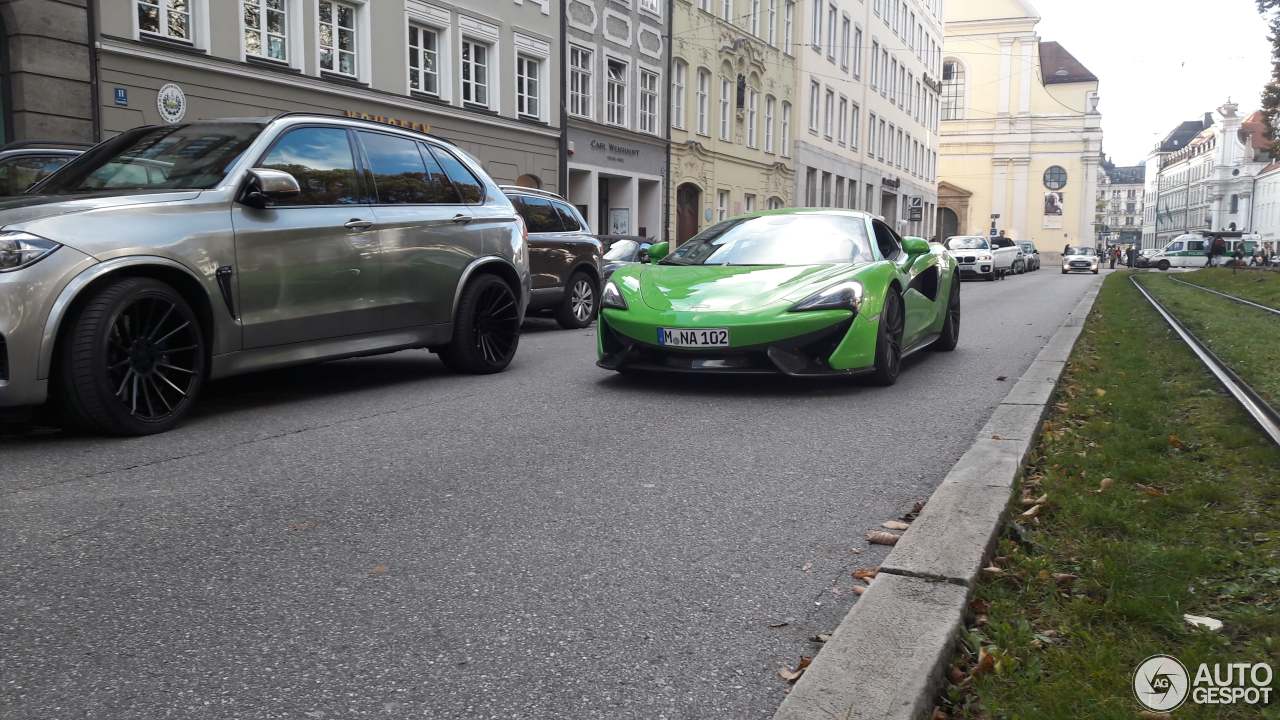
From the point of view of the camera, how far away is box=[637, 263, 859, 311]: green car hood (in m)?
7.07

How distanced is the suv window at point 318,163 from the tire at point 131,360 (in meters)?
1.10

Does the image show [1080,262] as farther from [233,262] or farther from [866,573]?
[866,573]

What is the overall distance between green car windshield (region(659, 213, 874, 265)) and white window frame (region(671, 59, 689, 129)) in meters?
24.1

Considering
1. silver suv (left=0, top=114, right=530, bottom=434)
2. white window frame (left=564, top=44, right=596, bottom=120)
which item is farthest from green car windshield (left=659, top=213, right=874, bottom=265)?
white window frame (left=564, top=44, right=596, bottom=120)

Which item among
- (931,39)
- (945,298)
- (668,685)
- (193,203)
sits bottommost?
(668,685)

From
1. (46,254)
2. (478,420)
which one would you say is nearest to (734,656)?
(478,420)

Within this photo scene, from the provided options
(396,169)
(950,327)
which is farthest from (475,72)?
(396,169)

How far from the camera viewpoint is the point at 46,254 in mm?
4977

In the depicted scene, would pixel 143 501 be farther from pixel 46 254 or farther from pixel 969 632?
pixel 969 632

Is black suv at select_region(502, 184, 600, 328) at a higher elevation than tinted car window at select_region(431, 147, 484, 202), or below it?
below

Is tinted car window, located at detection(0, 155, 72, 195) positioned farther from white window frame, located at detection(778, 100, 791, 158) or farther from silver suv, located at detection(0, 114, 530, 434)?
white window frame, located at detection(778, 100, 791, 158)

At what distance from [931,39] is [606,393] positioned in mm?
67836

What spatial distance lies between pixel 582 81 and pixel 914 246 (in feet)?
65.9

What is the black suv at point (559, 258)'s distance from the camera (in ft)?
40.6
